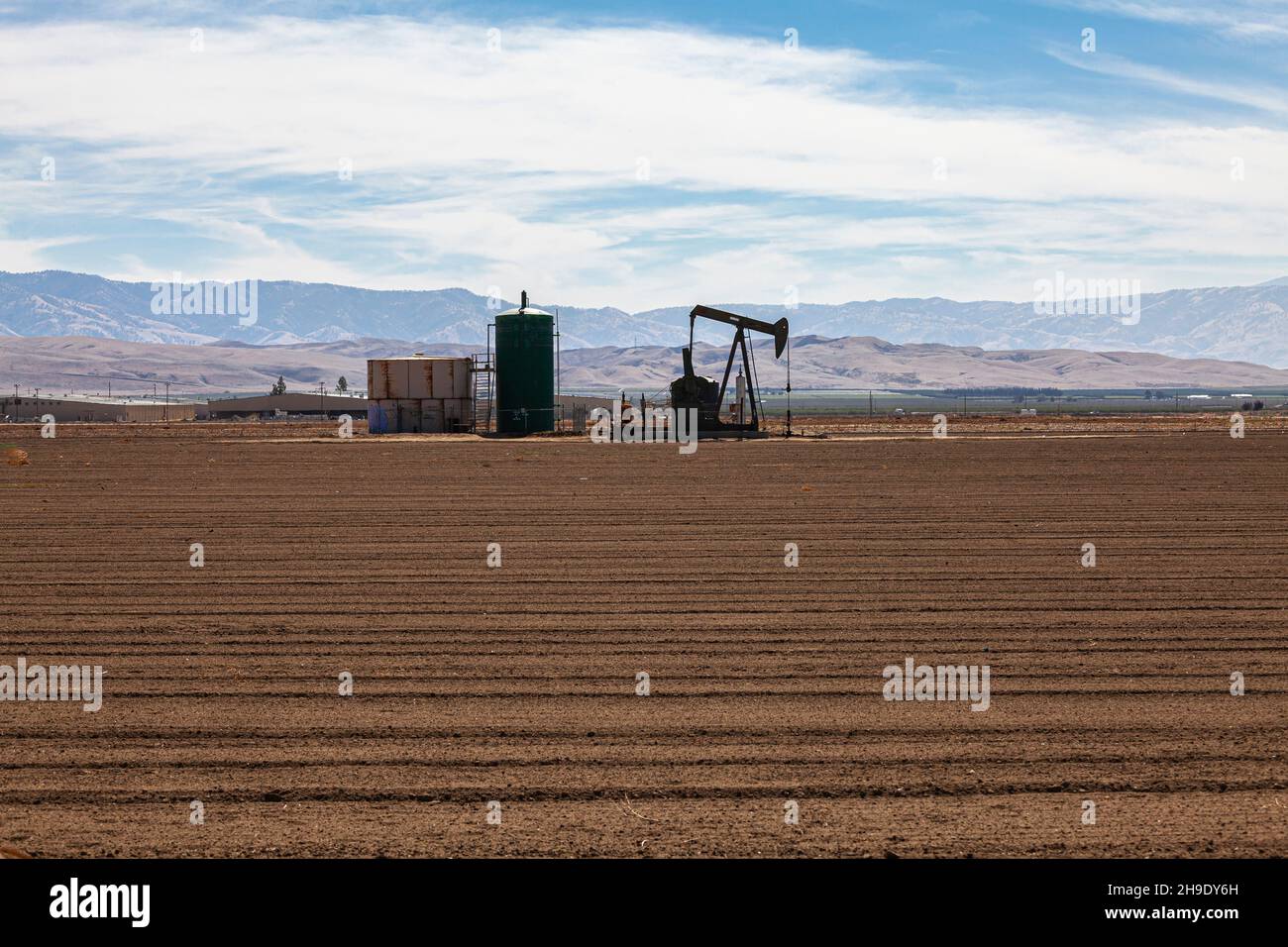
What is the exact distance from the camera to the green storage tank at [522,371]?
60750mm

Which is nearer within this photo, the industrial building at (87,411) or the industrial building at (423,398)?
the industrial building at (423,398)

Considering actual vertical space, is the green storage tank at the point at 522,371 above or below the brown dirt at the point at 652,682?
above

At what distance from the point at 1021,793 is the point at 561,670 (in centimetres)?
451

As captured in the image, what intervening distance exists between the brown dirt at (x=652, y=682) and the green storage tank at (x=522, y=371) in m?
35.0

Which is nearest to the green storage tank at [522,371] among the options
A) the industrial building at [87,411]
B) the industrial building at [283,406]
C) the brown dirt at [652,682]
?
the brown dirt at [652,682]

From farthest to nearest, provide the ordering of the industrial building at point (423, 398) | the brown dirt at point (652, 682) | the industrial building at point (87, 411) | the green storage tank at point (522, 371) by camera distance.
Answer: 1. the industrial building at point (87, 411)
2. the industrial building at point (423, 398)
3. the green storage tank at point (522, 371)
4. the brown dirt at point (652, 682)

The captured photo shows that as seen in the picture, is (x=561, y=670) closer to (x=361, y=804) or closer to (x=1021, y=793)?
(x=361, y=804)

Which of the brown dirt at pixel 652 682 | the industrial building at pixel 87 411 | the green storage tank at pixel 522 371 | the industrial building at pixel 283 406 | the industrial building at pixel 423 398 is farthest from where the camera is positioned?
the industrial building at pixel 283 406

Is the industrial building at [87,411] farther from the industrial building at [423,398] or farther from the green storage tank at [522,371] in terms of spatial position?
the green storage tank at [522,371]

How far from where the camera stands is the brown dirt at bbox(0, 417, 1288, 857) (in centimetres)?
798

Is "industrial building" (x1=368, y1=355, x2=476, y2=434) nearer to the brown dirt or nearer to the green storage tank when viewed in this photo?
the green storage tank

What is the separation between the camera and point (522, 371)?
61094 millimetres
